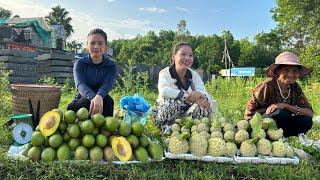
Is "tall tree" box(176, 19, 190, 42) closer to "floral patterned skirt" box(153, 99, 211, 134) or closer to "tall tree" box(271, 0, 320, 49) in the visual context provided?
"tall tree" box(271, 0, 320, 49)

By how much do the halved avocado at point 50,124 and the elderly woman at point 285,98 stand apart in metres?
2.24

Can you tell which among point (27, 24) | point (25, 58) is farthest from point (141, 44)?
point (25, 58)

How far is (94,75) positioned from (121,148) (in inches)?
58.4

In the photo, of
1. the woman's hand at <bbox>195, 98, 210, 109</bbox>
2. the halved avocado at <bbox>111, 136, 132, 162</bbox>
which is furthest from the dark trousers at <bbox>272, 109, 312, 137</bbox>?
the halved avocado at <bbox>111, 136, 132, 162</bbox>

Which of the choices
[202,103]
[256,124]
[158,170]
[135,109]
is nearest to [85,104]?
[135,109]

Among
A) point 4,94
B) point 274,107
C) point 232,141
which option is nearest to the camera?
point 232,141

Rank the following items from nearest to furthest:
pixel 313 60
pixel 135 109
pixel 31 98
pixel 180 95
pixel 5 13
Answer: pixel 180 95 → pixel 135 109 → pixel 31 98 → pixel 313 60 → pixel 5 13

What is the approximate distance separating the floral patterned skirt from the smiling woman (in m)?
0.60

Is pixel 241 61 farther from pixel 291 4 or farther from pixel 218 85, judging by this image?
pixel 218 85

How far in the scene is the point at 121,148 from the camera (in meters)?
3.40

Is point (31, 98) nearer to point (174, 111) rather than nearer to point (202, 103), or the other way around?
point (174, 111)

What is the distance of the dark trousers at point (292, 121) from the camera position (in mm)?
4397

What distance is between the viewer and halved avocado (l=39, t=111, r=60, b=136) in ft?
11.3

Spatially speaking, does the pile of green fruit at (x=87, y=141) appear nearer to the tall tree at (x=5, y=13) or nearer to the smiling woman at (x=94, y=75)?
the smiling woman at (x=94, y=75)
